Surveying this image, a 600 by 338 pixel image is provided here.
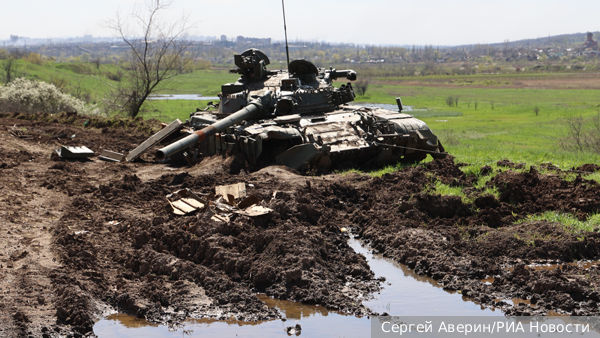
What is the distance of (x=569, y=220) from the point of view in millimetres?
9602

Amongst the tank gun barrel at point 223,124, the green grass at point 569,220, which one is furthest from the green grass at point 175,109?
the green grass at point 569,220

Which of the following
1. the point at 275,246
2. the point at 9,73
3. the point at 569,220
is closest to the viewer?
the point at 275,246

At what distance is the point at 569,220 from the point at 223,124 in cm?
775

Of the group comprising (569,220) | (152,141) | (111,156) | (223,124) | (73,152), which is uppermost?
(223,124)

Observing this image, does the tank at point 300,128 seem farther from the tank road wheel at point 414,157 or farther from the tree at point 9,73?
the tree at point 9,73

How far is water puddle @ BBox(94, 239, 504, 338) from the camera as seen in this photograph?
257 inches

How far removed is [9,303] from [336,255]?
436 cm

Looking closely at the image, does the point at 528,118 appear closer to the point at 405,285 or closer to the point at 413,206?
the point at 413,206

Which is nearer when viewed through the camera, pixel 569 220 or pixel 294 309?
pixel 294 309

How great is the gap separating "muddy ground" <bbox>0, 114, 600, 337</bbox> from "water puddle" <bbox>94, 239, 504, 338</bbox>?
0.47 ft

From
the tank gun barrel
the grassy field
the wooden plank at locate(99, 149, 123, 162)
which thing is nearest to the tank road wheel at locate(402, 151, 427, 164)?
the grassy field

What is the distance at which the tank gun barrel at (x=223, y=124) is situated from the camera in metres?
12.5

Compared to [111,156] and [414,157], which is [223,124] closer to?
[111,156]

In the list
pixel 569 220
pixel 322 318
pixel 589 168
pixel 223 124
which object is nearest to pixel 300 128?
pixel 223 124
